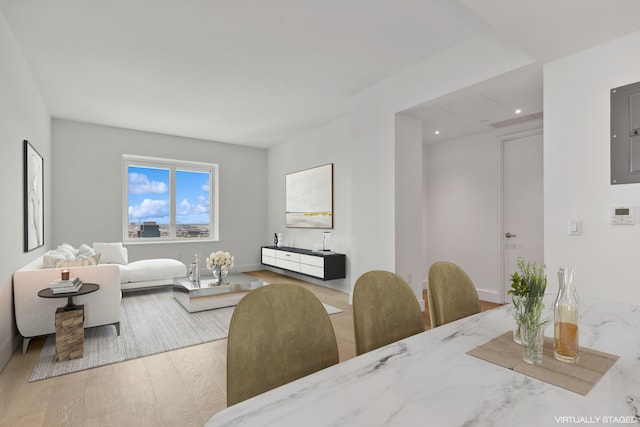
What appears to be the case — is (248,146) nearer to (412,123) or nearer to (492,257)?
(412,123)

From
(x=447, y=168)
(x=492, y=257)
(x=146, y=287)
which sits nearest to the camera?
(x=492, y=257)

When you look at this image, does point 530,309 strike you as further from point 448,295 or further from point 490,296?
point 490,296

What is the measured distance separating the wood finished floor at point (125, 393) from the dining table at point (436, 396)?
1.38 m

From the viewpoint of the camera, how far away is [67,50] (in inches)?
127

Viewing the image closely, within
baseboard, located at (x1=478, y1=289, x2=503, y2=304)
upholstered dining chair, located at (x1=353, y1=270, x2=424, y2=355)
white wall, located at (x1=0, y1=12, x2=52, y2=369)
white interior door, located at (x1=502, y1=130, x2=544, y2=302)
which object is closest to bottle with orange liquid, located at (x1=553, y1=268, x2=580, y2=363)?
upholstered dining chair, located at (x1=353, y1=270, x2=424, y2=355)

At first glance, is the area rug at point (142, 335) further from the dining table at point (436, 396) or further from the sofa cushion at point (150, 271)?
the dining table at point (436, 396)

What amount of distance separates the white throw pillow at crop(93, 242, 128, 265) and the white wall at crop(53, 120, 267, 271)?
0.88 meters

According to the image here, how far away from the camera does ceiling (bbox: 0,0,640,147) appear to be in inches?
89.0

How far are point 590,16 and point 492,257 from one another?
320 cm

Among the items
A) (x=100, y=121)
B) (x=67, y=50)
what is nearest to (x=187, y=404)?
(x=67, y=50)

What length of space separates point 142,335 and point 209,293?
3.08ft

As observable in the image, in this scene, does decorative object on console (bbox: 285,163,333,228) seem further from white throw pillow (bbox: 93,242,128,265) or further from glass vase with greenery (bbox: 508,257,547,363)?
glass vase with greenery (bbox: 508,257,547,363)

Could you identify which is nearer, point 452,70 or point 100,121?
point 452,70

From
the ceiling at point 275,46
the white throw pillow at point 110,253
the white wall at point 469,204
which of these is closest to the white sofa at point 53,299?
the white throw pillow at point 110,253
